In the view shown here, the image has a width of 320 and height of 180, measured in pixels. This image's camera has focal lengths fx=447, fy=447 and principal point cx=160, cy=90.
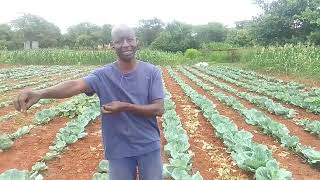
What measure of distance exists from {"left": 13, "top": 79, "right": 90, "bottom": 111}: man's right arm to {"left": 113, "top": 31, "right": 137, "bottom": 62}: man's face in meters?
0.30

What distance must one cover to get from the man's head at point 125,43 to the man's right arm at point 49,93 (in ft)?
0.99

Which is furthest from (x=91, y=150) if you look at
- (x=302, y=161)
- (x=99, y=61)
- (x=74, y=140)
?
(x=99, y=61)

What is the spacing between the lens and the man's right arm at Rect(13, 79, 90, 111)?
8.22 ft

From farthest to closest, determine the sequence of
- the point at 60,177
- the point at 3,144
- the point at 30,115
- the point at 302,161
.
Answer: the point at 30,115 → the point at 3,144 → the point at 302,161 → the point at 60,177

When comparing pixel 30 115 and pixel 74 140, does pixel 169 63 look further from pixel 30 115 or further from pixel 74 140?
pixel 74 140

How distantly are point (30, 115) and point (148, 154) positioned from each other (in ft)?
22.3

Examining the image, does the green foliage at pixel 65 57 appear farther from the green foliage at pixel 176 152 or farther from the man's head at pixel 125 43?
the man's head at pixel 125 43

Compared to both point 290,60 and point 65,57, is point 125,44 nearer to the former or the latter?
point 290,60

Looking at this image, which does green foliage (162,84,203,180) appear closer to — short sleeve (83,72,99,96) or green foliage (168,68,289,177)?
green foliage (168,68,289,177)

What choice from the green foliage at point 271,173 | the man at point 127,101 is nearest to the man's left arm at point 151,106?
the man at point 127,101

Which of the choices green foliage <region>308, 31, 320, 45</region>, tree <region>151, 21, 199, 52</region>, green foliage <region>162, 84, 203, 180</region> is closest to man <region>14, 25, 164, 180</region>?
green foliage <region>162, 84, 203, 180</region>

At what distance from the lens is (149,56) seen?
34.2 metres

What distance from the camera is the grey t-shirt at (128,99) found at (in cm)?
277

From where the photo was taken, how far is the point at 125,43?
2.75 meters
